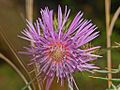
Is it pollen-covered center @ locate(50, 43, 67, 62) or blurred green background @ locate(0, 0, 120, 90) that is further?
blurred green background @ locate(0, 0, 120, 90)

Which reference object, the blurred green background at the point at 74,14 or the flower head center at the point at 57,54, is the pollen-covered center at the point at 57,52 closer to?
the flower head center at the point at 57,54

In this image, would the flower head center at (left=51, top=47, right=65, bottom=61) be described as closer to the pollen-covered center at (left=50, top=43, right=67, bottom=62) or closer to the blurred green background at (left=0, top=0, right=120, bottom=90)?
the pollen-covered center at (left=50, top=43, right=67, bottom=62)

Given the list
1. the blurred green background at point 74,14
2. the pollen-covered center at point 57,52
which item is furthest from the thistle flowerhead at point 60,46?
the blurred green background at point 74,14

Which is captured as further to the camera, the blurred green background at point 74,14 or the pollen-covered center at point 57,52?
the blurred green background at point 74,14

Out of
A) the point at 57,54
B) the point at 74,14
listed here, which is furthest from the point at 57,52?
the point at 74,14

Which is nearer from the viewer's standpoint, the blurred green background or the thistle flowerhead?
the thistle flowerhead

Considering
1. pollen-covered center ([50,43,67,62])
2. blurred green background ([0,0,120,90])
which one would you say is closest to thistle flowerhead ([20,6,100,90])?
pollen-covered center ([50,43,67,62])

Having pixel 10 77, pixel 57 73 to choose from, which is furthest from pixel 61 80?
pixel 10 77
